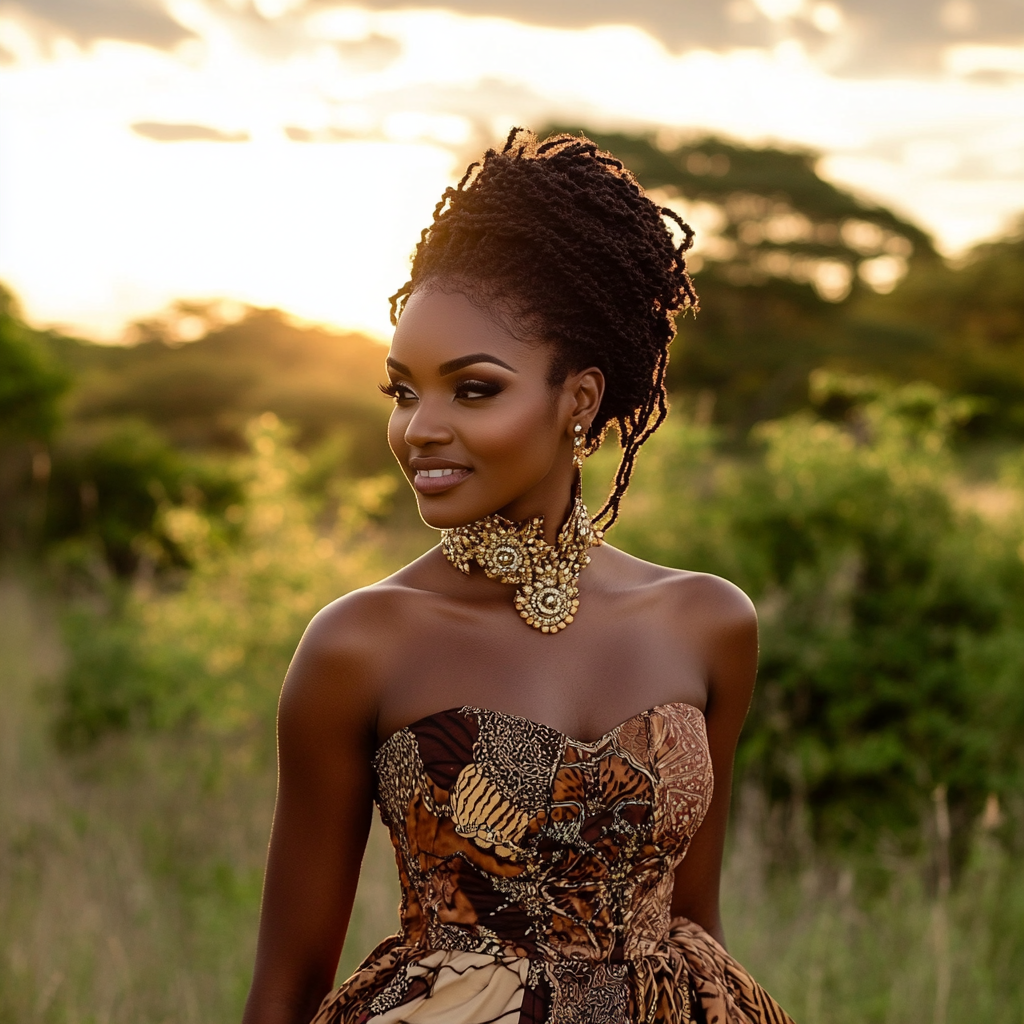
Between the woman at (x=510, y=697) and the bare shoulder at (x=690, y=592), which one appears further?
the bare shoulder at (x=690, y=592)

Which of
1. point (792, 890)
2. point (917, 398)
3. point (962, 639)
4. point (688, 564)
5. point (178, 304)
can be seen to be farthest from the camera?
point (178, 304)

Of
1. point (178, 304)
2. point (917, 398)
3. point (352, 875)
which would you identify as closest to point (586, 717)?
point (352, 875)

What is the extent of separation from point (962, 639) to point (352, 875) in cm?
424

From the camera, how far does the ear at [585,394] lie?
6.64ft

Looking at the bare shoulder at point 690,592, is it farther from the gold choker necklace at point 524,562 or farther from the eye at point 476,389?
the eye at point 476,389

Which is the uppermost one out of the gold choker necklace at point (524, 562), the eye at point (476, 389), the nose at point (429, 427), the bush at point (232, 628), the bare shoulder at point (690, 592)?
the eye at point (476, 389)

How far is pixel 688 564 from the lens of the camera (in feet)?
20.2

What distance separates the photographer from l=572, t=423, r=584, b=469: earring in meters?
2.06

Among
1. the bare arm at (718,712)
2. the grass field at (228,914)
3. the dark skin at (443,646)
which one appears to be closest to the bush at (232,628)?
the grass field at (228,914)

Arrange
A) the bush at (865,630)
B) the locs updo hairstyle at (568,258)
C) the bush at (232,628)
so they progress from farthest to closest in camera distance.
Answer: the bush at (232,628) → the bush at (865,630) → the locs updo hairstyle at (568,258)

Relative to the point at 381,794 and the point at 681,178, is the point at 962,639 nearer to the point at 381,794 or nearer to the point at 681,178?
the point at 381,794

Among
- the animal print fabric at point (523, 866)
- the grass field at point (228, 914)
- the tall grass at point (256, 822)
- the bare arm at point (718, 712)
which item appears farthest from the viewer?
the tall grass at point (256, 822)

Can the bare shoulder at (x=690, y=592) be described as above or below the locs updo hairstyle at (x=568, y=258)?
below

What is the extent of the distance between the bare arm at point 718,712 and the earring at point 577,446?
354mm
